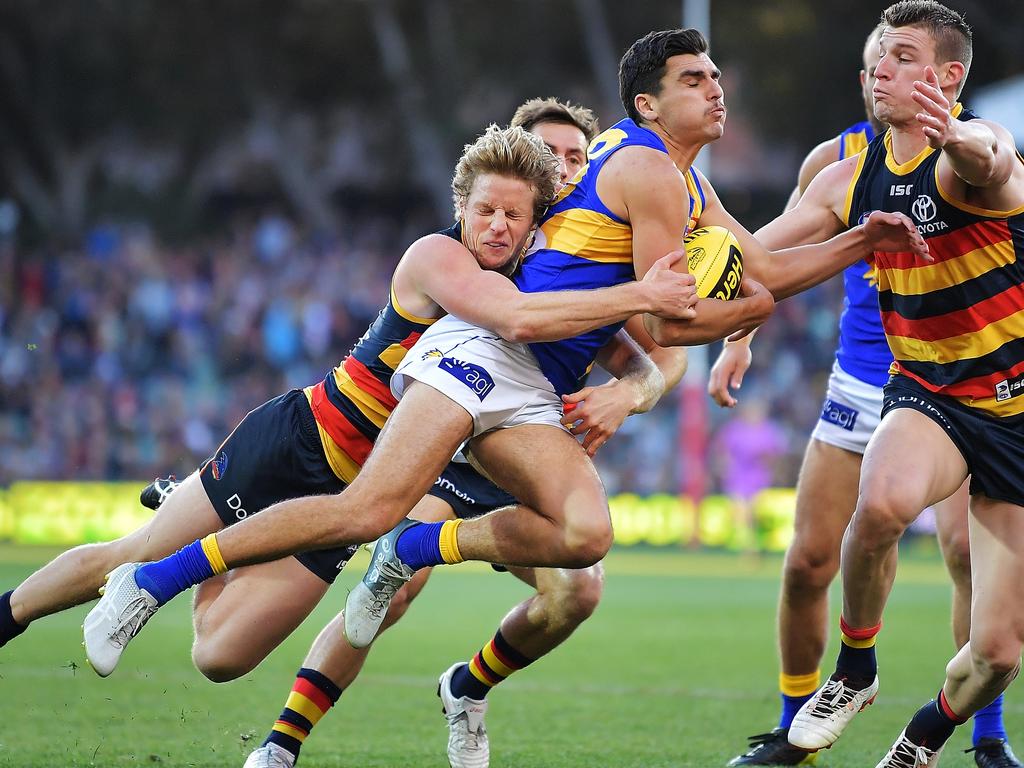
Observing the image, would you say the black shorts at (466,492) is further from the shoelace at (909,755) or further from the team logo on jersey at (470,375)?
the shoelace at (909,755)

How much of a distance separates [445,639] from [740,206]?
19.4 meters

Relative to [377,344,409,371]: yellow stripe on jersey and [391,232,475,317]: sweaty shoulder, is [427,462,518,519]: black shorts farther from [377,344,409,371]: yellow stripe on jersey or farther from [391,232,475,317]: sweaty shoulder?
[391,232,475,317]: sweaty shoulder

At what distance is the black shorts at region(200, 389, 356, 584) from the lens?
19.2ft

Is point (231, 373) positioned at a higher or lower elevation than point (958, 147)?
higher

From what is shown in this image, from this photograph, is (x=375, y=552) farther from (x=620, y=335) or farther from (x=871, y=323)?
(x=871, y=323)

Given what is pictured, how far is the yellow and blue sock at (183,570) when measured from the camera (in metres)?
5.31

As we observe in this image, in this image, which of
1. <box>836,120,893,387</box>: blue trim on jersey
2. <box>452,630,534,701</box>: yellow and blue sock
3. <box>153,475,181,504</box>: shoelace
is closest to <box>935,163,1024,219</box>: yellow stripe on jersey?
<box>836,120,893,387</box>: blue trim on jersey

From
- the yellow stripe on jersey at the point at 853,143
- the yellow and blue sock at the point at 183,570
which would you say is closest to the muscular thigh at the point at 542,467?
the yellow and blue sock at the point at 183,570

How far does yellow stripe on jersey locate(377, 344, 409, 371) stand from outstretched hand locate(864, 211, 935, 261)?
1.94 m

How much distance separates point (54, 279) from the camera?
23797 millimetres

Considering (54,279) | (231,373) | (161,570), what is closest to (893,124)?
(161,570)

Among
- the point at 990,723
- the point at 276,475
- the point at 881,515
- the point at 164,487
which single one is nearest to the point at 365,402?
the point at 276,475

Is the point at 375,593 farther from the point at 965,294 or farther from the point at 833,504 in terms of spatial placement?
the point at 965,294

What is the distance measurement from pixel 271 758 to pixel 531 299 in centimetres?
221
